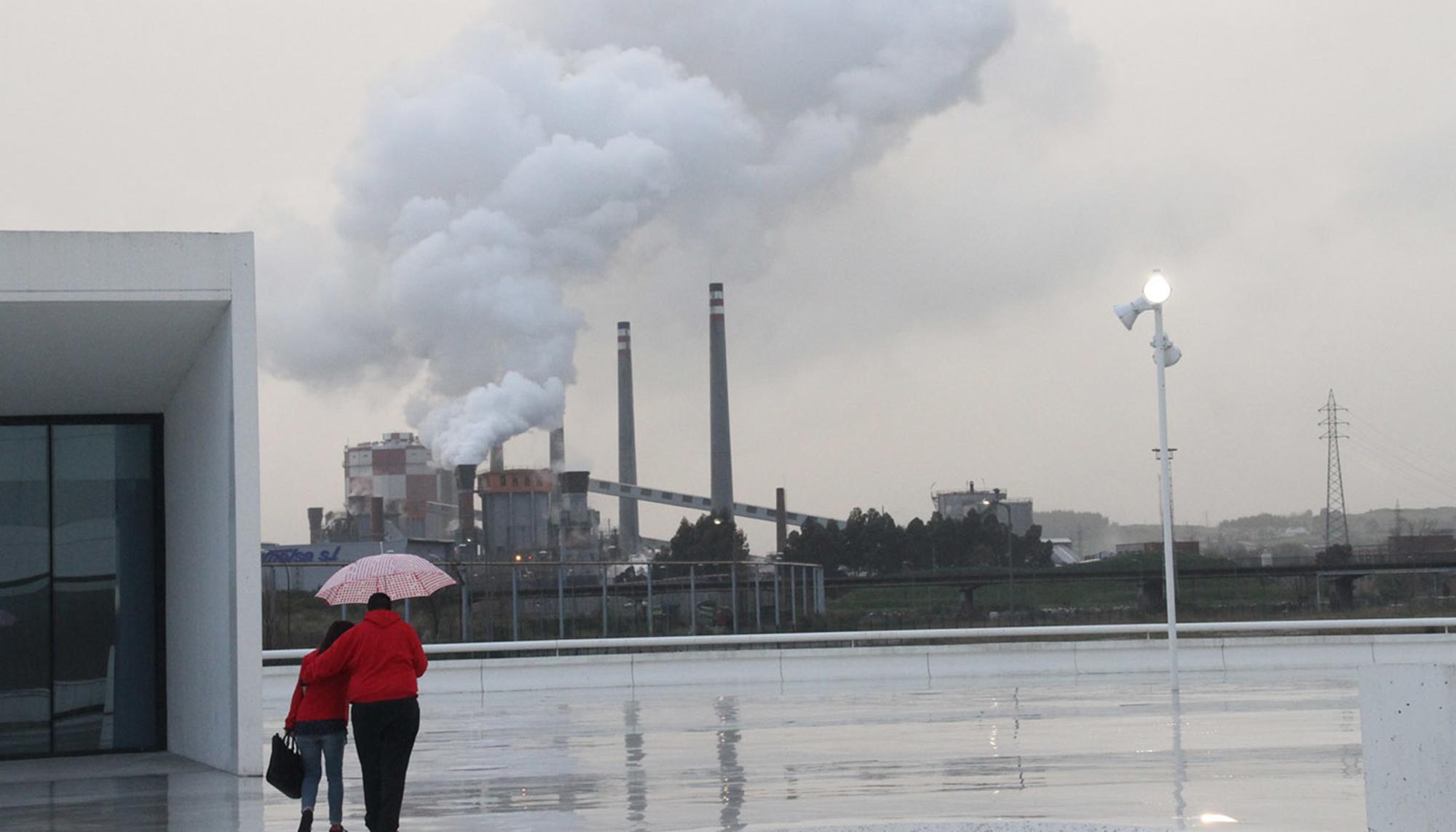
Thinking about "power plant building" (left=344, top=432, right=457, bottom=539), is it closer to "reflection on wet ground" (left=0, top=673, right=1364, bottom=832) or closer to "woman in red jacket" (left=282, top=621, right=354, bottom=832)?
Answer: "reflection on wet ground" (left=0, top=673, right=1364, bottom=832)

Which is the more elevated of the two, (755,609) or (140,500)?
(140,500)

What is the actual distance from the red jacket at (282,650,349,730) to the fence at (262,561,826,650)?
2360cm

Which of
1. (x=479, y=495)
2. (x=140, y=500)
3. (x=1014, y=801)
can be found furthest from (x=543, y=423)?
(x=1014, y=801)

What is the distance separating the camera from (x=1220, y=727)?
14836mm

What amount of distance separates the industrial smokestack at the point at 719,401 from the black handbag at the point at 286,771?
6713cm

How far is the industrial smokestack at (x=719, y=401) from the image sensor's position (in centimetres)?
7644

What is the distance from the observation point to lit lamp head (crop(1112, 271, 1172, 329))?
18375 mm

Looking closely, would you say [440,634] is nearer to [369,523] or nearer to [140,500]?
[140,500]

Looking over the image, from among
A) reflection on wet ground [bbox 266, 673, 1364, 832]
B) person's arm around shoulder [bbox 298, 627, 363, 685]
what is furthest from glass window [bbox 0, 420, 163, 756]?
person's arm around shoulder [bbox 298, 627, 363, 685]

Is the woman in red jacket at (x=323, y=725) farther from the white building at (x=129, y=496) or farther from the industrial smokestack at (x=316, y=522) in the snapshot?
the industrial smokestack at (x=316, y=522)

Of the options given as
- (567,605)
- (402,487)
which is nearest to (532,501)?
(402,487)

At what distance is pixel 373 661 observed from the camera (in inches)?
340

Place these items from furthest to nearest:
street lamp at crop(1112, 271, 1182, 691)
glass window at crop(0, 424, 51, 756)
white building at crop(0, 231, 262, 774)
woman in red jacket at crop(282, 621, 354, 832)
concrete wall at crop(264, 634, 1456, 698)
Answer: concrete wall at crop(264, 634, 1456, 698)
street lamp at crop(1112, 271, 1182, 691)
glass window at crop(0, 424, 51, 756)
white building at crop(0, 231, 262, 774)
woman in red jacket at crop(282, 621, 354, 832)

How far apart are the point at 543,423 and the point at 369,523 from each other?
18.0m
